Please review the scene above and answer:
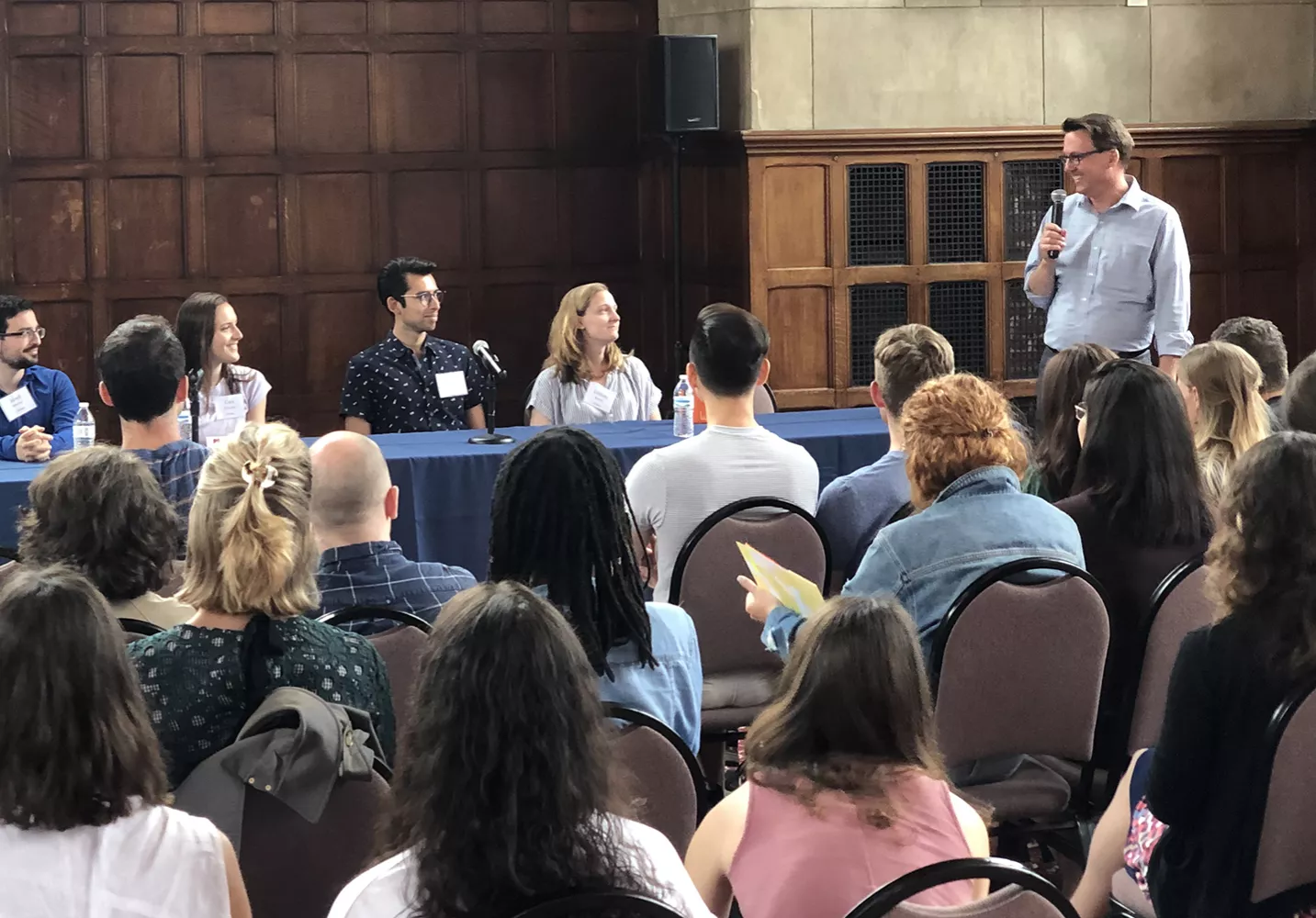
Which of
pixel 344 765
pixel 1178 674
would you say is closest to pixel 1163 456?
pixel 1178 674

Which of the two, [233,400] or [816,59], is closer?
[233,400]

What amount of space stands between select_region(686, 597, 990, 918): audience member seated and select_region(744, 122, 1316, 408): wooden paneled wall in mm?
5726

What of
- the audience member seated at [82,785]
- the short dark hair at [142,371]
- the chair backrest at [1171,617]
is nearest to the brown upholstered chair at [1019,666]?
the chair backrest at [1171,617]

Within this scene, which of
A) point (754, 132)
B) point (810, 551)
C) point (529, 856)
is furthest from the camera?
point (754, 132)

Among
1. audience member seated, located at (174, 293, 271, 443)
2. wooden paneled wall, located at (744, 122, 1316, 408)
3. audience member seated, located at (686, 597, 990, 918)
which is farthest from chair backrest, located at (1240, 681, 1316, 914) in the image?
wooden paneled wall, located at (744, 122, 1316, 408)

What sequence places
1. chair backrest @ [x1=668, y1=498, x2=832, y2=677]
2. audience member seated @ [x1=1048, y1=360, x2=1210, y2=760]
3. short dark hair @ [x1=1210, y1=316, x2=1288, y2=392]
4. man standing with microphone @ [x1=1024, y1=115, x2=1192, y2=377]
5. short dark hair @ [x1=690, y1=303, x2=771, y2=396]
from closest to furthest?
audience member seated @ [x1=1048, y1=360, x2=1210, y2=760]
chair backrest @ [x1=668, y1=498, x2=832, y2=677]
short dark hair @ [x1=690, y1=303, x2=771, y2=396]
short dark hair @ [x1=1210, y1=316, x2=1288, y2=392]
man standing with microphone @ [x1=1024, y1=115, x2=1192, y2=377]

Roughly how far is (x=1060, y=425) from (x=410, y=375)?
3009mm

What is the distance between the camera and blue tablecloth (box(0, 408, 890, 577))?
5031 mm

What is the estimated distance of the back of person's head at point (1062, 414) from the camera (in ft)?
12.3

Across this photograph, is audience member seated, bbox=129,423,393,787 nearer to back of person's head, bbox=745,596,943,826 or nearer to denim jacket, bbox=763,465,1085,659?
back of person's head, bbox=745,596,943,826

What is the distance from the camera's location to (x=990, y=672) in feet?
9.68

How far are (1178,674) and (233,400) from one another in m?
4.03

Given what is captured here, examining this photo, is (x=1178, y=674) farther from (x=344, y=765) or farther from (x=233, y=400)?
(x=233, y=400)

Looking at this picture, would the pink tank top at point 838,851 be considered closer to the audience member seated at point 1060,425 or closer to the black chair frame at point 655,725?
the black chair frame at point 655,725
